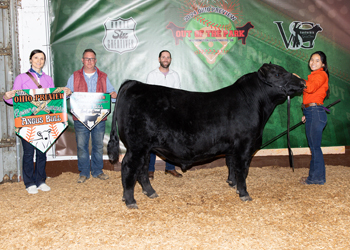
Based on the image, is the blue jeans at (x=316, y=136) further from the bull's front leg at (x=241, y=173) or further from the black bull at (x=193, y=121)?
the bull's front leg at (x=241, y=173)

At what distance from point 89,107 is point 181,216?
2.20 m

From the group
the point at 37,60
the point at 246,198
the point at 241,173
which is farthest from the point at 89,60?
the point at 246,198

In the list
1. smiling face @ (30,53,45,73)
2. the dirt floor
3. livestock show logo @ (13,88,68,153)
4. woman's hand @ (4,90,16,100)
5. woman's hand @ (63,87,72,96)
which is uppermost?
smiling face @ (30,53,45,73)

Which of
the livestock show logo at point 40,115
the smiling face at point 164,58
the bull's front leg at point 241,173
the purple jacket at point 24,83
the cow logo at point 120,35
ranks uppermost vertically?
the cow logo at point 120,35

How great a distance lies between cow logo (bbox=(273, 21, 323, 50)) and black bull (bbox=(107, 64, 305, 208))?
73.9 inches

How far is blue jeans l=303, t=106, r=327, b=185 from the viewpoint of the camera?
375 centimetres

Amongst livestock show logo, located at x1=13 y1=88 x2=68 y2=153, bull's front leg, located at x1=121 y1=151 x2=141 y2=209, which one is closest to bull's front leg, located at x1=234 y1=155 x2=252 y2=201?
bull's front leg, located at x1=121 y1=151 x2=141 y2=209

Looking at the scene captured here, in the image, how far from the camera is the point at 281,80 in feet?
11.0

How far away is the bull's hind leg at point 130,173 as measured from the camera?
309 cm

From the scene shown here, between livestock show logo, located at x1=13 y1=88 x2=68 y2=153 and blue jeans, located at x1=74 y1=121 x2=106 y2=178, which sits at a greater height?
livestock show logo, located at x1=13 y1=88 x2=68 y2=153

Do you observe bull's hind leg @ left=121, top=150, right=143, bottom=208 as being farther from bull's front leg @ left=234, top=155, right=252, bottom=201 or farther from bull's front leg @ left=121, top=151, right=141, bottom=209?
bull's front leg @ left=234, top=155, right=252, bottom=201

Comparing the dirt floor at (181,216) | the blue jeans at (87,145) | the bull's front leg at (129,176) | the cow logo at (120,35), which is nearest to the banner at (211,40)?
the cow logo at (120,35)

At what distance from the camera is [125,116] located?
3117 millimetres

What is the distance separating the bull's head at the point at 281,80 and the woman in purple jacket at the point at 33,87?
287 cm
